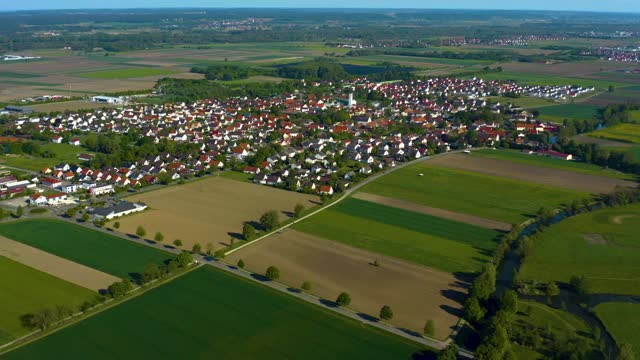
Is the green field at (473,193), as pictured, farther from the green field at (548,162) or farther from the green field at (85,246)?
the green field at (85,246)

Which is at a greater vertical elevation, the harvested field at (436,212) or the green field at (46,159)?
the harvested field at (436,212)

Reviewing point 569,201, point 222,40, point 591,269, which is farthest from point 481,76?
point 222,40

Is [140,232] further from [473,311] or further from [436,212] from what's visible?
[473,311]

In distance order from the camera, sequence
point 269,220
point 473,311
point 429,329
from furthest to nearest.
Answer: point 269,220 → point 473,311 → point 429,329

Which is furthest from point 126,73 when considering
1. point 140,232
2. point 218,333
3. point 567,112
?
point 218,333

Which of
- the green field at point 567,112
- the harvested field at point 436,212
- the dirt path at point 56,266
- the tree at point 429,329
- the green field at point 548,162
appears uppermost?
the green field at point 567,112

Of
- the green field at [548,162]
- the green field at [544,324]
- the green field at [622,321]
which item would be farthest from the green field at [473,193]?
the green field at [544,324]

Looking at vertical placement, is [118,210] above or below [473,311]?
below
